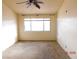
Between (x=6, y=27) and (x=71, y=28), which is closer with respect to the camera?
(x=71, y=28)

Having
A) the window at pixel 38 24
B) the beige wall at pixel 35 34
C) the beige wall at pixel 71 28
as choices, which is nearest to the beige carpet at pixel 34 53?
the beige wall at pixel 71 28

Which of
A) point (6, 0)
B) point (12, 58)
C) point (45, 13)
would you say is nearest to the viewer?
point (12, 58)

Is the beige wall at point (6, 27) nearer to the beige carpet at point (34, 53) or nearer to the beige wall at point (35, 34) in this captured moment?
the beige carpet at point (34, 53)

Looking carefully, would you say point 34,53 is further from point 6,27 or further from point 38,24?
point 38,24

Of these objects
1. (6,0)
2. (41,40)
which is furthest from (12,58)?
(41,40)

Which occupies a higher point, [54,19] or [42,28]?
[54,19]

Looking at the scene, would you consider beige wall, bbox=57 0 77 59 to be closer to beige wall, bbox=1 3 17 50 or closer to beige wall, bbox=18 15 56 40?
beige wall, bbox=1 3 17 50

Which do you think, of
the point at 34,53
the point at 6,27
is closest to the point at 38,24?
the point at 6,27

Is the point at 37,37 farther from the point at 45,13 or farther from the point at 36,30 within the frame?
the point at 45,13

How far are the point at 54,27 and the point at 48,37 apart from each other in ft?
3.01

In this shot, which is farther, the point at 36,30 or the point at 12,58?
the point at 36,30

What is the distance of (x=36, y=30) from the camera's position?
10773 mm

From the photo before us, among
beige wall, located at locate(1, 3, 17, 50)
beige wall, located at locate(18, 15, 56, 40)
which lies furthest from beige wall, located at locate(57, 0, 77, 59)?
beige wall, located at locate(18, 15, 56, 40)

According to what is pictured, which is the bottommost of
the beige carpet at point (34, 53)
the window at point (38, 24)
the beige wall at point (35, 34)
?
the beige carpet at point (34, 53)
